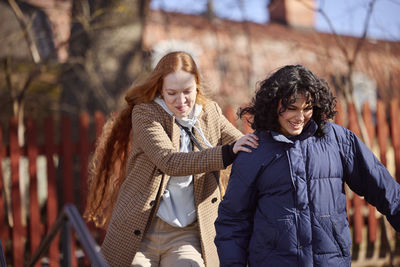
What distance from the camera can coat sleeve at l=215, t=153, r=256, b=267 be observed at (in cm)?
199

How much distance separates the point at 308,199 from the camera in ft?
6.34

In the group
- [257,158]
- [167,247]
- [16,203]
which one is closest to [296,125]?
[257,158]

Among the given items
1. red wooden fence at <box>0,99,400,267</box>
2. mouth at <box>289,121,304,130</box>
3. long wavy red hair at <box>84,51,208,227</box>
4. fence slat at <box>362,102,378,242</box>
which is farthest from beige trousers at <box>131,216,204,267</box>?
fence slat at <box>362,102,378,242</box>

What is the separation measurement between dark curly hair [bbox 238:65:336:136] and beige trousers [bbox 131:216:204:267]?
2.44 ft

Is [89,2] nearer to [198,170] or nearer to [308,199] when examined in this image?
[198,170]

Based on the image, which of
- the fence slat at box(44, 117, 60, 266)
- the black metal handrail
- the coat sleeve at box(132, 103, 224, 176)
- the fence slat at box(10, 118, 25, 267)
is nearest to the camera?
the black metal handrail

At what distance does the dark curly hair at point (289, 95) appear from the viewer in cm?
197

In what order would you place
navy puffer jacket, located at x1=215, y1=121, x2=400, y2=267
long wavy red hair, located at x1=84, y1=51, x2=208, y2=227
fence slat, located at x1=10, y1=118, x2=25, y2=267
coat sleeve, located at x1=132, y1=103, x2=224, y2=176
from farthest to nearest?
fence slat, located at x1=10, y1=118, x2=25, y2=267 < long wavy red hair, located at x1=84, y1=51, x2=208, y2=227 < coat sleeve, located at x1=132, y1=103, x2=224, y2=176 < navy puffer jacket, located at x1=215, y1=121, x2=400, y2=267

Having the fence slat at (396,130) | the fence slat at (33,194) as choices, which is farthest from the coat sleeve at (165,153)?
the fence slat at (396,130)

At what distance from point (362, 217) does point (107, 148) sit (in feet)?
12.3

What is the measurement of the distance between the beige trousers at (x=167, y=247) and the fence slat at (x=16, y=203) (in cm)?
285

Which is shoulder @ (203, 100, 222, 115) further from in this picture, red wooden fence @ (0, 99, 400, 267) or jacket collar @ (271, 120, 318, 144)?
red wooden fence @ (0, 99, 400, 267)

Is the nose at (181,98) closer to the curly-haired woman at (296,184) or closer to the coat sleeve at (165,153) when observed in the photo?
the coat sleeve at (165,153)

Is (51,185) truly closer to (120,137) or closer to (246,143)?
(120,137)
